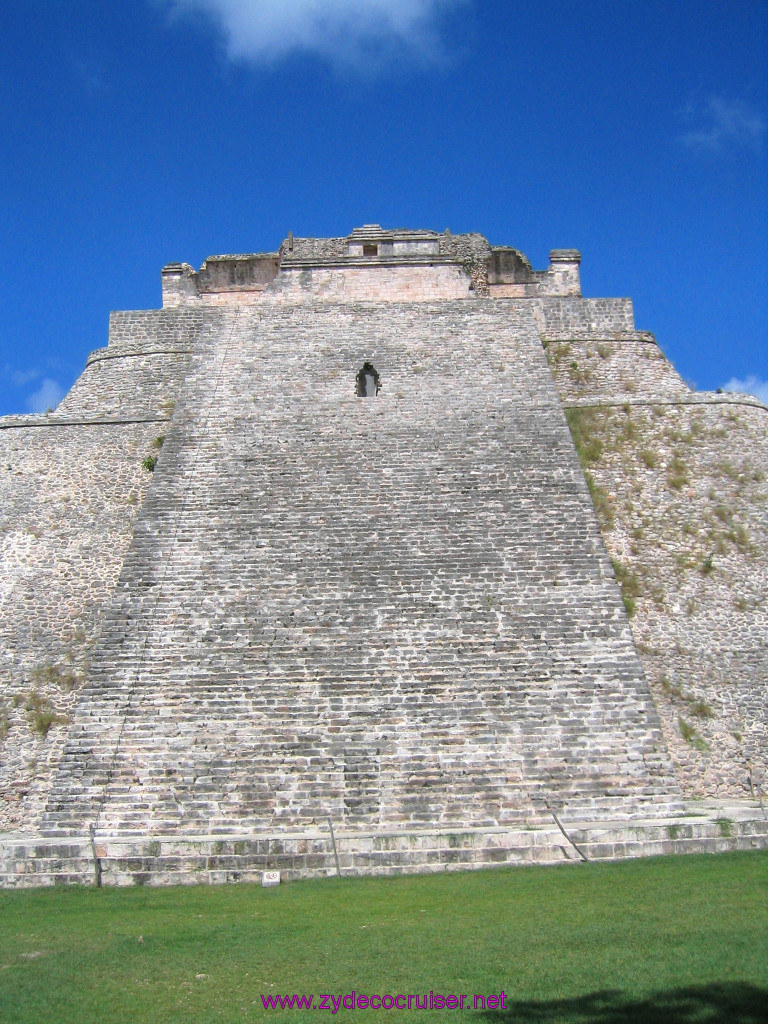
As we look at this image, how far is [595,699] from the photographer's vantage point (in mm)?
8938

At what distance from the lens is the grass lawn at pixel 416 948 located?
4.06 metres

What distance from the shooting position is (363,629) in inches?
380

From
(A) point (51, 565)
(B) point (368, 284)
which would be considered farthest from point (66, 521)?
(B) point (368, 284)

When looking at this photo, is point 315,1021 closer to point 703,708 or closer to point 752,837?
point 752,837

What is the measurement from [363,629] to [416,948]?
487 centimetres

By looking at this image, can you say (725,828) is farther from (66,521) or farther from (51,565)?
(66,521)

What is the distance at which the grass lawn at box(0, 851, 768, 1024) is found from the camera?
13.3 feet

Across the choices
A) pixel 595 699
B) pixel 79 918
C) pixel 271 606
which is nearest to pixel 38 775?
pixel 271 606

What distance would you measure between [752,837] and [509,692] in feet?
8.45

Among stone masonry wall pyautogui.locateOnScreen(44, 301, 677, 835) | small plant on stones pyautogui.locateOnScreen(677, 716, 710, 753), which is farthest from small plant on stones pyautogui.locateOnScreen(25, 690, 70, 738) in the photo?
small plant on stones pyautogui.locateOnScreen(677, 716, 710, 753)

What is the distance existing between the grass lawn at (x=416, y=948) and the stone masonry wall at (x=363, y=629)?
1.49 meters

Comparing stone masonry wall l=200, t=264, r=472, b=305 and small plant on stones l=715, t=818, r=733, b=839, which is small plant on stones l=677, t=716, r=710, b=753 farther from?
stone masonry wall l=200, t=264, r=472, b=305

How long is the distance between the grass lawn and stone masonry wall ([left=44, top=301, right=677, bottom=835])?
1.49 m

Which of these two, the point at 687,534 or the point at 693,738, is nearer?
the point at 693,738
